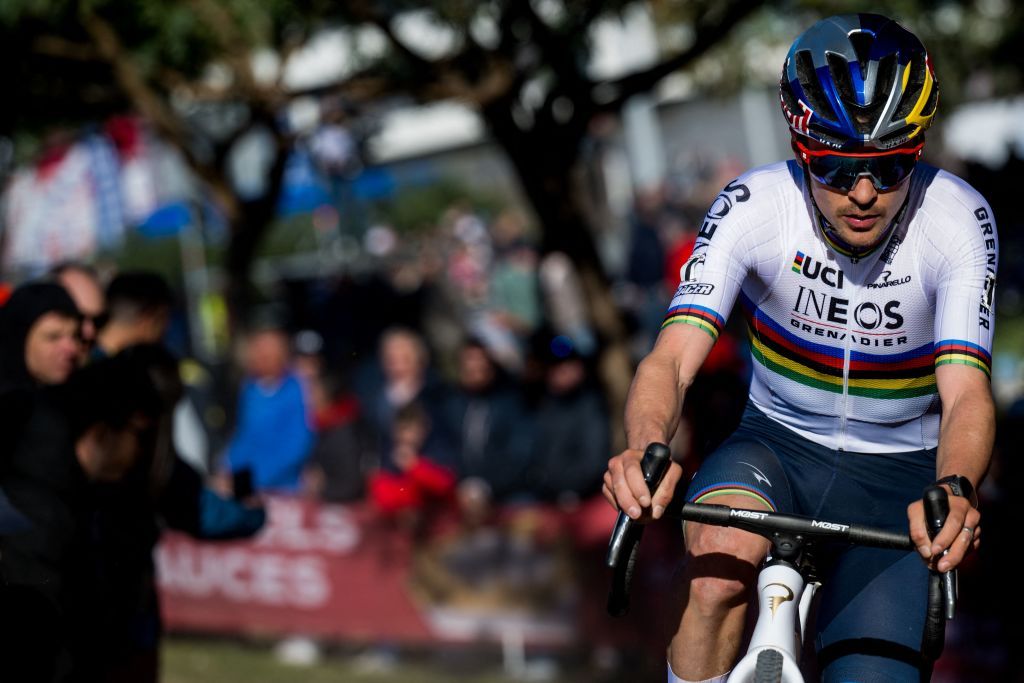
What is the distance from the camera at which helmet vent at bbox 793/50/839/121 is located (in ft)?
11.4

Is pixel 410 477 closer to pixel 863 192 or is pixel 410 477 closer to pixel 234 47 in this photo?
pixel 234 47

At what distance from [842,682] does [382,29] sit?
16.3 feet

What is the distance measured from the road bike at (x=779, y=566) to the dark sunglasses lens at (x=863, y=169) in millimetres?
855

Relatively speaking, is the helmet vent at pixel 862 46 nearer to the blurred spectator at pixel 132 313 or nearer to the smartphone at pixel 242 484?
the smartphone at pixel 242 484

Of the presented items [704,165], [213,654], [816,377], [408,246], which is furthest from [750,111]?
[816,377]

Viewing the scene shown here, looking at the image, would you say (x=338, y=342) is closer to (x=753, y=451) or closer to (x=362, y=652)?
(x=362, y=652)

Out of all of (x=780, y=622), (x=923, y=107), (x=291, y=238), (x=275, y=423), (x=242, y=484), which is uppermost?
(x=923, y=107)

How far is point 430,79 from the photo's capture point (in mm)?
7613

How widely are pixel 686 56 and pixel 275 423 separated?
4.10 metres

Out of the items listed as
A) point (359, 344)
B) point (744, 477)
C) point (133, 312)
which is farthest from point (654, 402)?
point (359, 344)

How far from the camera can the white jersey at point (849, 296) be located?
12.0ft

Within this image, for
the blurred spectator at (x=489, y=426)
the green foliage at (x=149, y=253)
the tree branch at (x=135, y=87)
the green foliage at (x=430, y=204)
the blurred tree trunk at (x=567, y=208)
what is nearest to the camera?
the blurred tree trunk at (x=567, y=208)

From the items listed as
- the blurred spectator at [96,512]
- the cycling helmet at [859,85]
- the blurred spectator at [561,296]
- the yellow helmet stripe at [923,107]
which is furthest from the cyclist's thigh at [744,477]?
the blurred spectator at [561,296]

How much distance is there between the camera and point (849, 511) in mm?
3771
